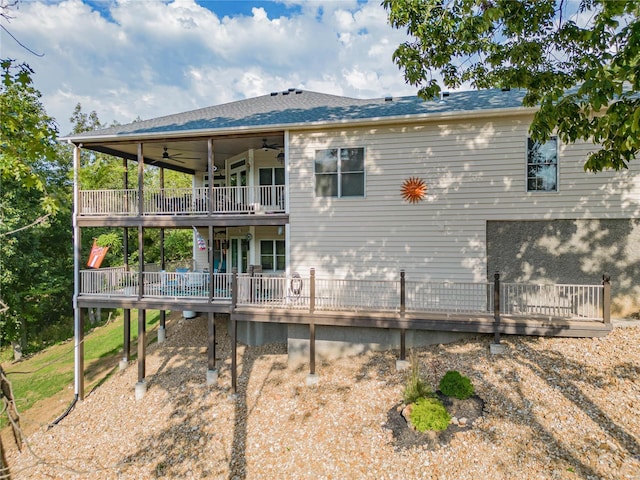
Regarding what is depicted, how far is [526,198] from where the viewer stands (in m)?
9.63

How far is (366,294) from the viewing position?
1027 centimetres

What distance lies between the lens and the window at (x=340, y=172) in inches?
413

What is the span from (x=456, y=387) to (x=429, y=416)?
3.52 ft

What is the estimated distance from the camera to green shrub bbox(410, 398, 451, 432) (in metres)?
6.48

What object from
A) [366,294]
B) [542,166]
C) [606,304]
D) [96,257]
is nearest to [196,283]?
[96,257]

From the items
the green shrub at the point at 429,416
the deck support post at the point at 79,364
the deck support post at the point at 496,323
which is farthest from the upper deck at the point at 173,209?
the green shrub at the point at 429,416

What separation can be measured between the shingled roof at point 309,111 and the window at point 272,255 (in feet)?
15.1

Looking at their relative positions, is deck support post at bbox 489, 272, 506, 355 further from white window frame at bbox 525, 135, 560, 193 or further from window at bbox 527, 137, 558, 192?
window at bbox 527, 137, 558, 192

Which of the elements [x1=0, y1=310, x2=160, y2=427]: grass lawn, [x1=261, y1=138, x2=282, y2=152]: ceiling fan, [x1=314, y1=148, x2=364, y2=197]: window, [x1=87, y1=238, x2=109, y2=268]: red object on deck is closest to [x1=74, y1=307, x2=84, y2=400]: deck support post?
[x1=0, y1=310, x2=160, y2=427]: grass lawn

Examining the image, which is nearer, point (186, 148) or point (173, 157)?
point (186, 148)

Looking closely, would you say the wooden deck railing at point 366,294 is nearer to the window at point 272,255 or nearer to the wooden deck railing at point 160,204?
the wooden deck railing at point 160,204

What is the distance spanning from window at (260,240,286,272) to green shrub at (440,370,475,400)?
7.53 m

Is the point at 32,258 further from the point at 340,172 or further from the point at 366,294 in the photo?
the point at 366,294

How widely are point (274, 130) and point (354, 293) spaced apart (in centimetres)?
559
